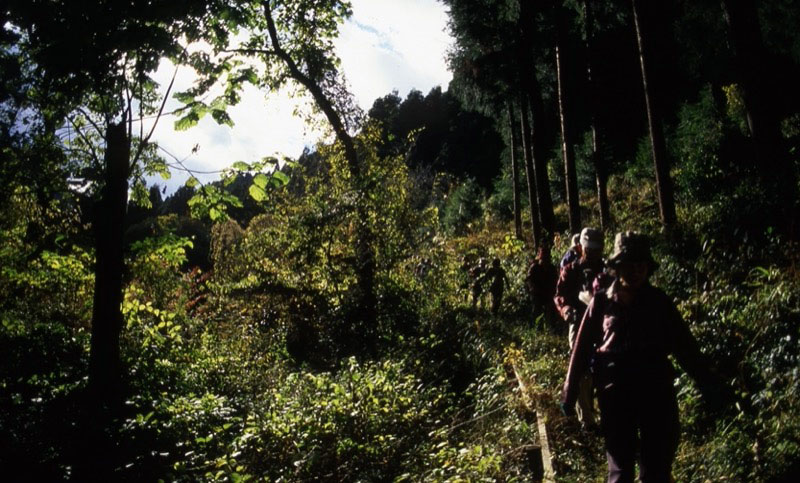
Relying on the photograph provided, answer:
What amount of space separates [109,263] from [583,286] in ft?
16.4

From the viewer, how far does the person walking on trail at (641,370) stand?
10.8ft

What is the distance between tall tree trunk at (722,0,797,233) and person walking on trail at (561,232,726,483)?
683 cm

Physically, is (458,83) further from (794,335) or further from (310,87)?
(794,335)

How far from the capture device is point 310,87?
15312 millimetres

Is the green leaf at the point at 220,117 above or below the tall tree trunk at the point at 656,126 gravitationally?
below

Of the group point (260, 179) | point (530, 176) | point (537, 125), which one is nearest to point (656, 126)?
point (537, 125)

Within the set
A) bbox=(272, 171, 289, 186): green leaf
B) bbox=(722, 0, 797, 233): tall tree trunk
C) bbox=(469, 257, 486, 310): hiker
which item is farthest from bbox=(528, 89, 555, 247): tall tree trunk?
bbox=(272, 171, 289, 186): green leaf

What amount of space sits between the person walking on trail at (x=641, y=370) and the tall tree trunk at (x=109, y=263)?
5.10 meters

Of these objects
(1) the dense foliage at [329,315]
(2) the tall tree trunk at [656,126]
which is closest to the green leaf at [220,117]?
(1) the dense foliage at [329,315]

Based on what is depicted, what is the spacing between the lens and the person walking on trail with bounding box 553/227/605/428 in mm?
5098

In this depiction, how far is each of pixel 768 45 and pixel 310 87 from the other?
544 inches

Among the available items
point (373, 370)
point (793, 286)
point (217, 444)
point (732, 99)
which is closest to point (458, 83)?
point (732, 99)

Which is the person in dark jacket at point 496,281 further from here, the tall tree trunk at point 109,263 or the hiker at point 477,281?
the tall tree trunk at point 109,263

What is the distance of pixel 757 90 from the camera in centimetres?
892
